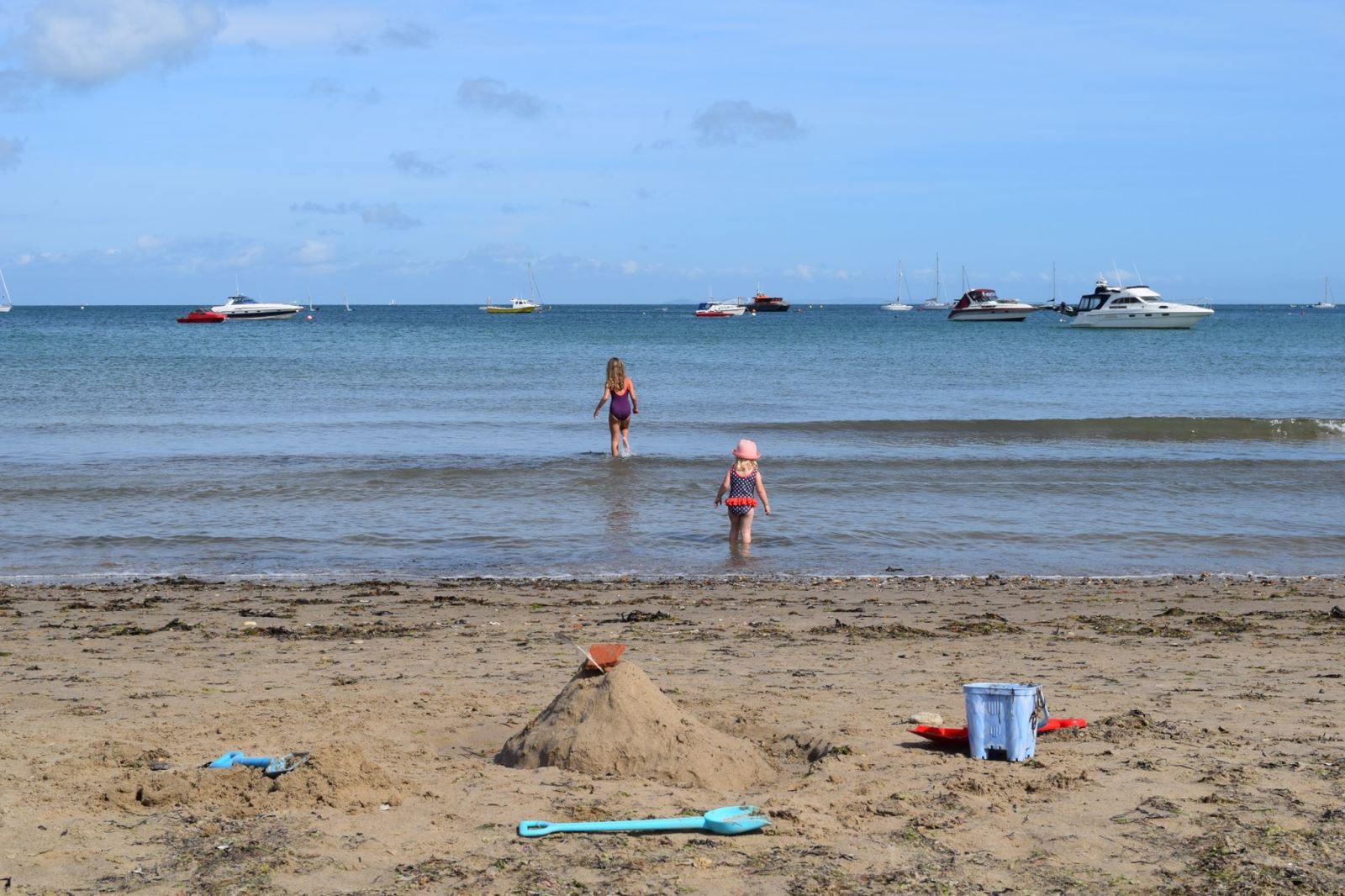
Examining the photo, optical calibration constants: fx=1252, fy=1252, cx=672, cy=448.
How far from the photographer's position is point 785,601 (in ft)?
31.5

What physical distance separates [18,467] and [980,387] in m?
24.2

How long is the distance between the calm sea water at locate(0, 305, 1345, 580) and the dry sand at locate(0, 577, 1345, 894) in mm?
2585

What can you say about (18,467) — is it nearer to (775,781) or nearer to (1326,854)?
(775,781)

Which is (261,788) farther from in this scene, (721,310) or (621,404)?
(721,310)

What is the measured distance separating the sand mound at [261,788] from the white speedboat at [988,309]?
90.8 metres

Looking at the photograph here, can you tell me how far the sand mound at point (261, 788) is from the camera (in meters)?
4.70

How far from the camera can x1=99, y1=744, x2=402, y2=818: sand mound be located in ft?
15.4

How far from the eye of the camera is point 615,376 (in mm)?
17938

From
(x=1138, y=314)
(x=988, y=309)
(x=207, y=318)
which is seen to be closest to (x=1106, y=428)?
(x=1138, y=314)

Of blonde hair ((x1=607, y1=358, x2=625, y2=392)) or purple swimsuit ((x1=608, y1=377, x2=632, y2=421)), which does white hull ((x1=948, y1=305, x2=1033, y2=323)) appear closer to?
purple swimsuit ((x1=608, y1=377, x2=632, y2=421))

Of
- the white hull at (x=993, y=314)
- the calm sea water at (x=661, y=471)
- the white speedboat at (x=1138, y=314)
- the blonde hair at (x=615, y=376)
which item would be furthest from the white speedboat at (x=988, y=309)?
the blonde hair at (x=615, y=376)

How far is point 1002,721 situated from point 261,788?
9.95ft

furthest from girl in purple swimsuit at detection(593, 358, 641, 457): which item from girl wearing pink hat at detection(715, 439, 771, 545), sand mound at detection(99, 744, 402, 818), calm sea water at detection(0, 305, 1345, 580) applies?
sand mound at detection(99, 744, 402, 818)

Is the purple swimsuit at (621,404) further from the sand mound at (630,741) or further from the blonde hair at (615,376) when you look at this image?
the sand mound at (630,741)
